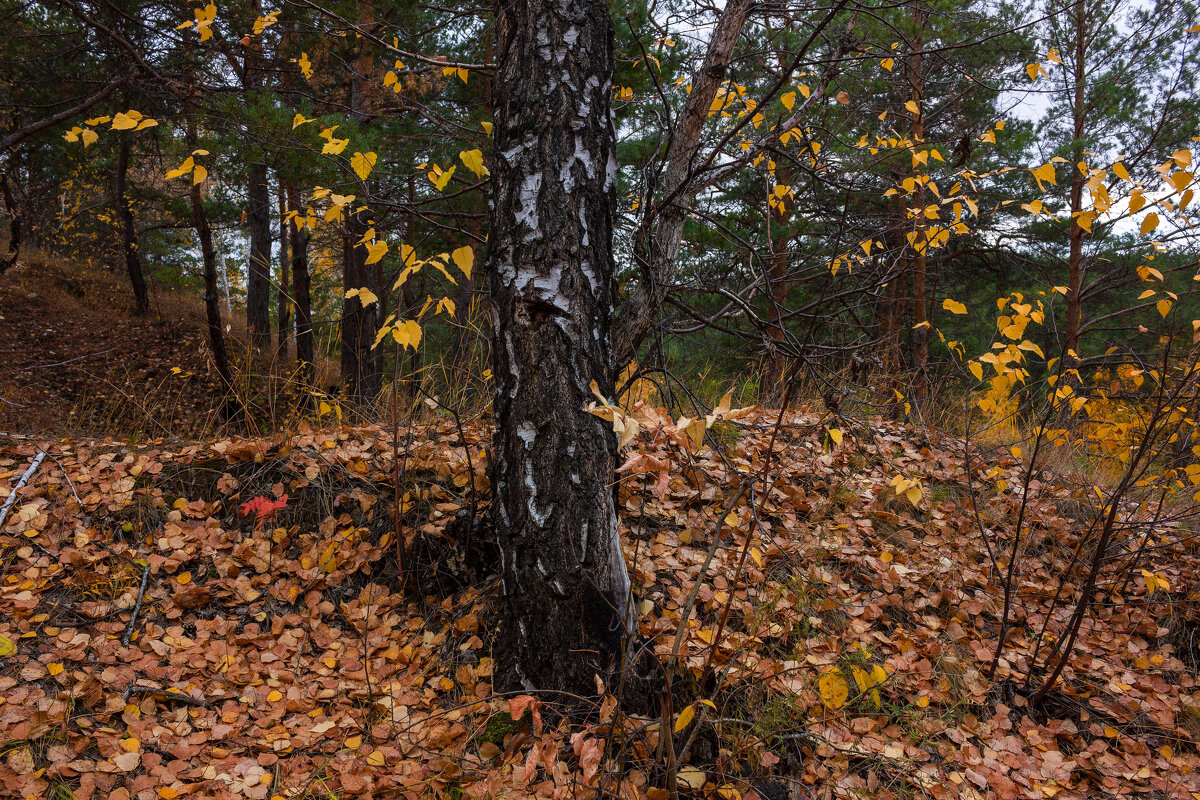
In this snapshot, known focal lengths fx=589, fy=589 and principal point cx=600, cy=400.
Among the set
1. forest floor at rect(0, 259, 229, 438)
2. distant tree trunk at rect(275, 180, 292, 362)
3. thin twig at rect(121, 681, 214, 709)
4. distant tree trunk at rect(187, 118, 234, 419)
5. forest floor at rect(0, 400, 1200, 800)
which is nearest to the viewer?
forest floor at rect(0, 400, 1200, 800)

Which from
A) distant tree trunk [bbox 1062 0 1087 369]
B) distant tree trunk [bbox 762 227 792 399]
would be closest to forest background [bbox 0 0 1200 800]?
distant tree trunk [bbox 762 227 792 399]

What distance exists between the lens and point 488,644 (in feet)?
6.72

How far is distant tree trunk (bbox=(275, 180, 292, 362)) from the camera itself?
138 inches

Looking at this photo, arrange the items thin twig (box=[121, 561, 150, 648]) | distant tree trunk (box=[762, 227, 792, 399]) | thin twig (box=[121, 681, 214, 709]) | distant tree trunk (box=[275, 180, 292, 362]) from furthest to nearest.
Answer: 1. distant tree trunk (box=[275, 180, 292, 362])
2. distant tree trunk (box=[762, 227, 792, 399])
3. thin twig (box=[121, 561, 150, 648])
4. thin twig (box=[121, 681, 214, 709])

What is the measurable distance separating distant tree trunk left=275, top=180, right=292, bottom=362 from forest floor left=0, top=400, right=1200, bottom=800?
3.24 ft

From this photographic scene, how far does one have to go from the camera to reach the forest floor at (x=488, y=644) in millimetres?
1585

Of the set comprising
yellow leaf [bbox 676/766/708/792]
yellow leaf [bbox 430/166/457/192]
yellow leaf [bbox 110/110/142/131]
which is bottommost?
yellow leaf [bbox 676/766/708/792]

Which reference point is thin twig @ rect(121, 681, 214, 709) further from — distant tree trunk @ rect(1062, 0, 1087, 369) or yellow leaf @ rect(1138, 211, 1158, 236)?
distant tree trunk @ rect(1062, 0, 1087, 369)

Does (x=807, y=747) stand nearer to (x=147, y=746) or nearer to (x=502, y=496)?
(x=502, y=496)

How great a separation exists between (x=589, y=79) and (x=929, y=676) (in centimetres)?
230

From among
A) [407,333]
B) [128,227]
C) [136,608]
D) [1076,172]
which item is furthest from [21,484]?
[1076,172]

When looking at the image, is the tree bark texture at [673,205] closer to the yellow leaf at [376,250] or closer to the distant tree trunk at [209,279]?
the yellow leaf at [376,250]

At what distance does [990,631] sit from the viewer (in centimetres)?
243

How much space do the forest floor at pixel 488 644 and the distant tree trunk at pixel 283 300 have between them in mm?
988
